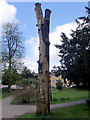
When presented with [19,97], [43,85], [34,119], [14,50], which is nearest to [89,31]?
[43,85]

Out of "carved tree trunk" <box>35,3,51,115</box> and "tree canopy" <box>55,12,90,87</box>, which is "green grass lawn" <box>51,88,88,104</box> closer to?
"tree canopy" <box>55,12,90,87</box>

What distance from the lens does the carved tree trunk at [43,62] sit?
807 centimetres

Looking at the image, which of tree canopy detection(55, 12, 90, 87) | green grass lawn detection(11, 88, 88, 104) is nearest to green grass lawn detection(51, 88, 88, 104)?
green grass lawn detection(11, 88, 88, 104)

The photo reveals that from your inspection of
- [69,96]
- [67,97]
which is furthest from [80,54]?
[69,96]

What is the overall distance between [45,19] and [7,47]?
2723cm

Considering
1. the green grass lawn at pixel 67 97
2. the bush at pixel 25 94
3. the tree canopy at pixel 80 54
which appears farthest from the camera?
the green grass lawn at pixel 67 97

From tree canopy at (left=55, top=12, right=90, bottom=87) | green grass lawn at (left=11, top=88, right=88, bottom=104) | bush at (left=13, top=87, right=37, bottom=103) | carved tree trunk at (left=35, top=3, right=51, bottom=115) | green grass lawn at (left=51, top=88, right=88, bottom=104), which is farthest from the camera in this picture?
green grass lawn at (left=51, top=88, right=88, bottom=104)

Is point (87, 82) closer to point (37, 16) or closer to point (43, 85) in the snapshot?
point (43, 85)

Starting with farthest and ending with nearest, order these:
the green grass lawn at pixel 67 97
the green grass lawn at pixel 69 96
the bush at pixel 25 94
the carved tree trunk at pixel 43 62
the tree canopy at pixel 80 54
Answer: the green grass lawn at pixel 69 96 < the green grass lawn at pixel 67 97 < the bush at pixel 25 94 < the tree canopy at pixel 80 54 < the carved tree trunk at pixel 43 62

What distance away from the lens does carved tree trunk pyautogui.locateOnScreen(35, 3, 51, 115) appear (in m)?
8.07

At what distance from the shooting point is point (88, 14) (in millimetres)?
10617

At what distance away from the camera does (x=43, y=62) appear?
27.8 feet

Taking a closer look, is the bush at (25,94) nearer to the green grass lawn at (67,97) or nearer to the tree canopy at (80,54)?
the green grass lawn at (67,97)

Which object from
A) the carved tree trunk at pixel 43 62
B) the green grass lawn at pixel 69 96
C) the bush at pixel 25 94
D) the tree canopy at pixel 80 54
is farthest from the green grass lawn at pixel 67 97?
the carved tree trunk at pixel 43 62
